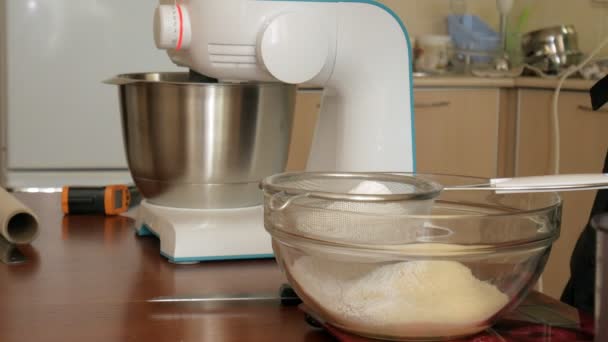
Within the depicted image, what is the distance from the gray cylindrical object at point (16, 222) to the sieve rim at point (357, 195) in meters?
0.41

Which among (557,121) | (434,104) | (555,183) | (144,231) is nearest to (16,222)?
(144,231)

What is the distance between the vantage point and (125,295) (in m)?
0.80

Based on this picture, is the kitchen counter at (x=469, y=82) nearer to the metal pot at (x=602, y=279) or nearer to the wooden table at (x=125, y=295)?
the wooden table at (x=125, y=295)

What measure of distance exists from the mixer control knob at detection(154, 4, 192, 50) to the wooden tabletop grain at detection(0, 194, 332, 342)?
25cm

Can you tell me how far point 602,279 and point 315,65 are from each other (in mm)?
449

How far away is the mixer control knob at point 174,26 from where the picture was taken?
2.95ft

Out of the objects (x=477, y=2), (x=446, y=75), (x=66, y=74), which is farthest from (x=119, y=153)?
(x=477, y=2)

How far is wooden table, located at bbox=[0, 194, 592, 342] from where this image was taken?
69 cm

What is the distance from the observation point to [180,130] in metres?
0.99

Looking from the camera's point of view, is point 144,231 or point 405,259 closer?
point 405,259

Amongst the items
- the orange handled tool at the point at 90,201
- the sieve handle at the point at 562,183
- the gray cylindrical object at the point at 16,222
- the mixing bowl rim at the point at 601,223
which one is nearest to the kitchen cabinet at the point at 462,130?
the orange handled tool at the point at 90,201

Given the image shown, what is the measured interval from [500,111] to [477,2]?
27.7 inches

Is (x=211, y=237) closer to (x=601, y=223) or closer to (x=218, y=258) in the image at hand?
(x=218, y=258)

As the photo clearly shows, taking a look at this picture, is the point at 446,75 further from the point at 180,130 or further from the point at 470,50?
the point at 180,130
